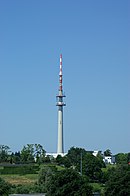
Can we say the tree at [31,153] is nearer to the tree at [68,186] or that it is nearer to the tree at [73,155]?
the tree at [73,155]

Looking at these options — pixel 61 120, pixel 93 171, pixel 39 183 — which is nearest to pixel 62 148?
pixel 61 120

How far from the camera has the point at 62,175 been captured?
22688 mm

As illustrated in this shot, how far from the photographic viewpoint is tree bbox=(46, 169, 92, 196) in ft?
72.2

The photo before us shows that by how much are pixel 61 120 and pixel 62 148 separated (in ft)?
17.1

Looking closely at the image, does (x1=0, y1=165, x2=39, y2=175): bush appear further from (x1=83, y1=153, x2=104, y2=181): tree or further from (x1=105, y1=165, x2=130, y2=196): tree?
(x1=105, y1=165, x2=130, y2=196): tree

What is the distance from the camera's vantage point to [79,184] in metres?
22.3

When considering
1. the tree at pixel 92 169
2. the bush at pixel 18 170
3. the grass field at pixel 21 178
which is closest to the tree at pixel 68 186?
the grass field at pixel 21 178

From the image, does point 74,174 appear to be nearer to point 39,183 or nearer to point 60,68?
point 39,183

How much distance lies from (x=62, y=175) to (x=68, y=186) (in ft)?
2.58

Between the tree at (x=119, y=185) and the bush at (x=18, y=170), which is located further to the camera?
the bush at (x=18, y=170)

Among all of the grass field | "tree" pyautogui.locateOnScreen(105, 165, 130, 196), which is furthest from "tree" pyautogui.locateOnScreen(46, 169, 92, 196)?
the grass field

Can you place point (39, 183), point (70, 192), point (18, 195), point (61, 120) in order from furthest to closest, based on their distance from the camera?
point (61, 120) < point (39, 183) < point (18, 195) < point (70, 192)

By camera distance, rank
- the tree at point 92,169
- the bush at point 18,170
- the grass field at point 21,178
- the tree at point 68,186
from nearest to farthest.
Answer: the tree at point 68,186
the grass field at point 21,178
the tree at point 92,169
the bush at point 18,170

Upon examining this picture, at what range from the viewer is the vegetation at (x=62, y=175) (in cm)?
2252
